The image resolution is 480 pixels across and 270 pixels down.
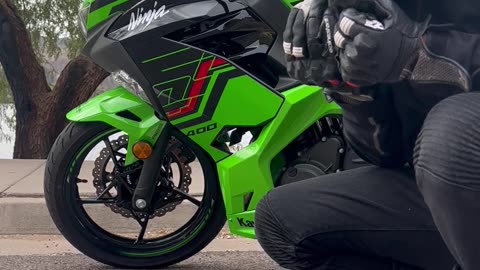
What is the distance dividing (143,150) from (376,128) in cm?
192

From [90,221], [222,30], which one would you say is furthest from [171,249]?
[222,30]

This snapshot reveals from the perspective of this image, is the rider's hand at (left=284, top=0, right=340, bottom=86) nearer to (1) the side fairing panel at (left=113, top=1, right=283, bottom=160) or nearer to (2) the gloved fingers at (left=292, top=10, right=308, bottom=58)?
(2) the gloved fingers at (left=292, top=10, right=308, bottom=58)

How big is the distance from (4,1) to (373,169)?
9384 millimetres

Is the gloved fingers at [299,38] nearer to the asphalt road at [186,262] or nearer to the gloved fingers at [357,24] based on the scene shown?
the gloved fingers at [357,24]

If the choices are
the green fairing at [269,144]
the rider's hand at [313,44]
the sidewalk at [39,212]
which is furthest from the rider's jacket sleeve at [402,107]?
the sidewalk at [39,212]

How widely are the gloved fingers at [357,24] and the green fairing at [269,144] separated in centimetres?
192

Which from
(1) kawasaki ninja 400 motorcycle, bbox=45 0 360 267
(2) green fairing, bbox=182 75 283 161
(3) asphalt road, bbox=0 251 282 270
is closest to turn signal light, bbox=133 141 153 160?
(1) kawasaki ninja 400 motorcycle, bbox=45 0 360 267

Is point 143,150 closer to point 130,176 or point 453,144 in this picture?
point 130,176

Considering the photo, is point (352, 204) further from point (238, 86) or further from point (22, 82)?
point (22, 82)

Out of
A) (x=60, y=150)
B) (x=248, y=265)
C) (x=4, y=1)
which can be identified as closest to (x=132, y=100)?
(x=60, y=150)

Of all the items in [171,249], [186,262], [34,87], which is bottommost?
[34,87]

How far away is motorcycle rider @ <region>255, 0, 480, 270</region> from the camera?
130 cm

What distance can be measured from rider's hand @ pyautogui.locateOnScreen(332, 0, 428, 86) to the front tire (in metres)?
2.16

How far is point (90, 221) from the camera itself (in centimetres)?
373
